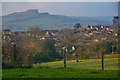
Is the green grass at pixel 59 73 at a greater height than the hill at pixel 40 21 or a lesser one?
lesser

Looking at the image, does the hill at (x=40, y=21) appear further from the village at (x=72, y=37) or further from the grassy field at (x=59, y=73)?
the grassy field at (x=59, y=73)

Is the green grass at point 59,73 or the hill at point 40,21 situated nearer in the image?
the green grass at point 59,73

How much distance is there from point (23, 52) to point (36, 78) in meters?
6.95

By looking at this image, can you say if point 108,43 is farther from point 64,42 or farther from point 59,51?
point 64,42

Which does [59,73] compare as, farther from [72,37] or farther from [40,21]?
[40,21]

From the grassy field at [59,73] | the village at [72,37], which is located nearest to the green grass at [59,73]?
A: the grassy field at [59,73]

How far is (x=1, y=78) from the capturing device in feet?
18.8

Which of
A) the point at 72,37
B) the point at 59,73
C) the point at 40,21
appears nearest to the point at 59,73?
the point at 59,73

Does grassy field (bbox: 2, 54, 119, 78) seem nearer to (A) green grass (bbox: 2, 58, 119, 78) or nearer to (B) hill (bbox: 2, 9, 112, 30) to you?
(A) green grass (bbox: 2, 58, 119, 78)

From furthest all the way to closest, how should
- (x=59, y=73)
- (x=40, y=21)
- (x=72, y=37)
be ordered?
(x=40, y=21)
(x=72, y=37)
(x=59, y=73)

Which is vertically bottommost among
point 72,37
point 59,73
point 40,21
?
point 59,73

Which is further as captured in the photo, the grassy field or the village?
the village

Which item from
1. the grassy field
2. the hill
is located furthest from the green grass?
the hill

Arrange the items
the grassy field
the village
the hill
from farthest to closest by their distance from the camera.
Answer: the hill, the village, the grassy field
